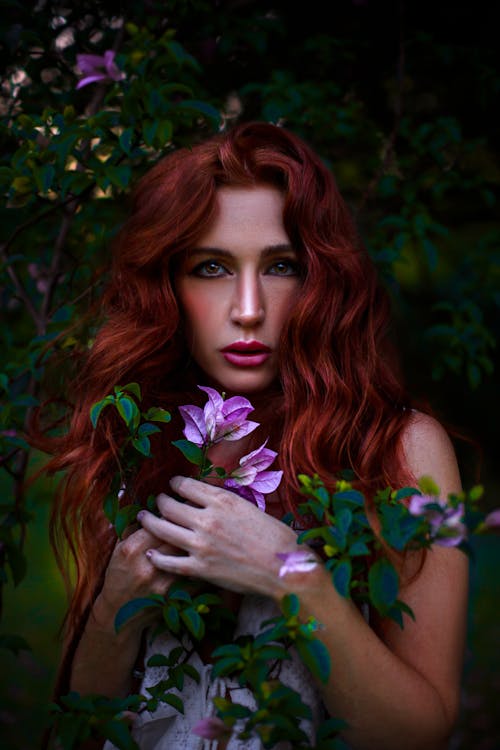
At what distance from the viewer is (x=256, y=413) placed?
1486 millimetres

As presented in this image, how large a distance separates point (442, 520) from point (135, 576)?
0.61 metres

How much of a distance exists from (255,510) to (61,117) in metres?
0.92

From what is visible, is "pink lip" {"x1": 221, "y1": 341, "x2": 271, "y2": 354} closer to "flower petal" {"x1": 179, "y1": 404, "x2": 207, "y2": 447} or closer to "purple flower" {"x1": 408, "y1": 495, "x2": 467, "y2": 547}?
"flower petal" {"x1": 179, "y1": 404, "x2": 207, "y2": 447}

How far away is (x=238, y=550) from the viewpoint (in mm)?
1146

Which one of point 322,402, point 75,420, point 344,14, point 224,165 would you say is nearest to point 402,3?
point 344,14

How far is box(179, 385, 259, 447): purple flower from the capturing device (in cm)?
116

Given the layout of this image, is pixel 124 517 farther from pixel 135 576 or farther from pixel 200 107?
pixel 200 107

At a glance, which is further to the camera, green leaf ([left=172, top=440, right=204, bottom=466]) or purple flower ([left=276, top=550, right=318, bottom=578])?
green leaf ([left=172, top=440, right=204, bottom=466])

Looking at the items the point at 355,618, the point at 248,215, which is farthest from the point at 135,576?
the point at 248,215

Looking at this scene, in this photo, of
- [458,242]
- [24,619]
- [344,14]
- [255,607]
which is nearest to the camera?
[255,607]

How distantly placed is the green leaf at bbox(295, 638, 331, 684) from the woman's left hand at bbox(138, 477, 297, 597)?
188 millimetres

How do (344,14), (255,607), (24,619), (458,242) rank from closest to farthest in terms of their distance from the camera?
(255,607) → (344,14) → (24,619) → (458,242)

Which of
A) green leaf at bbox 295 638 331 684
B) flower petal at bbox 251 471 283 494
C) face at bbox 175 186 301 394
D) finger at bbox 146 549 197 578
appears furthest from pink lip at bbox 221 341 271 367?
green leaf at bbox 295 638 331 684

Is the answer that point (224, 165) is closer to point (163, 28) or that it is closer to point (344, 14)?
A: point (163, 28)
